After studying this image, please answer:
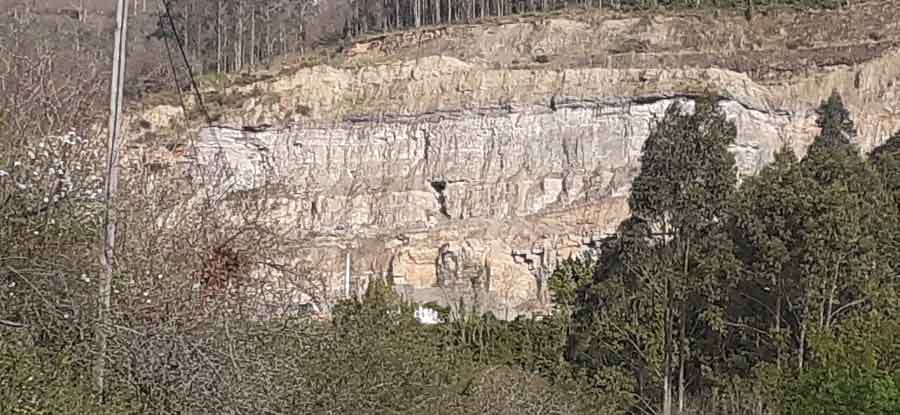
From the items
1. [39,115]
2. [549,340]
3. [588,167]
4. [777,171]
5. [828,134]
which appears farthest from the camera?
[588,167]

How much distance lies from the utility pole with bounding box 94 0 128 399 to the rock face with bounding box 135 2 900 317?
114ft

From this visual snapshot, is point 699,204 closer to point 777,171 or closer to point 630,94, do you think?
point 777,171

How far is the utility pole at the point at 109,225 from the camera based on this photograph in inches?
347

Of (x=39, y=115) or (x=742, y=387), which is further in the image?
(x=742, y=387)

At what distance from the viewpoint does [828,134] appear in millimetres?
37031

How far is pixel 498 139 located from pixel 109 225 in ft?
140

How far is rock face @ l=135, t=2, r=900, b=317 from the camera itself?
4612 centimetres

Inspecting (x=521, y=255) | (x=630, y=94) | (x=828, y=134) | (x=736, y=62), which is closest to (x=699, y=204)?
(x=828, y=134)

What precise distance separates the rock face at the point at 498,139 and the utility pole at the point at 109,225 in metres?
34.7

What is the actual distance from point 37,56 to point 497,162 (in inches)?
1633

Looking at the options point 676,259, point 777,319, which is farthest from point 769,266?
point 676,259

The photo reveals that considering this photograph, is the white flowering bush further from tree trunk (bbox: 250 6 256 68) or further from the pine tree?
tree trunk (bbox: 250 6 256 68)

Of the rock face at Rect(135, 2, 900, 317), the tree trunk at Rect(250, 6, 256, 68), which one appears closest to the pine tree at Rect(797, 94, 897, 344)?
the rock face at Rect(135, 2, 900, 317)

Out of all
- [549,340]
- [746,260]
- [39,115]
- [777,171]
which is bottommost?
[549,340]
